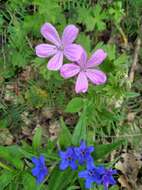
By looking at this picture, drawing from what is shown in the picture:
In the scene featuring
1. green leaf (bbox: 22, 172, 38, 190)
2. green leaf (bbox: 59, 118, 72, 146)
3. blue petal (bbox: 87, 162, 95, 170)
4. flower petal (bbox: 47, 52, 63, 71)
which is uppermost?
flower petal (bbox: 47, 52, 63, 71)

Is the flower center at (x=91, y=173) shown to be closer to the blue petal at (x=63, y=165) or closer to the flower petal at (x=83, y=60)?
the blue petal at (x=63, y=165)

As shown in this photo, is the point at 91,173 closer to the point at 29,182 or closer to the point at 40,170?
the point at 40,170

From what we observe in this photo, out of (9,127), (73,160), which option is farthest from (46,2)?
(73,160)

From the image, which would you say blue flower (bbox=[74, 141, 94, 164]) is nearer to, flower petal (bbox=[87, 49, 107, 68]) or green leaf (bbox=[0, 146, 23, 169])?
green leaf (bbox=[0, 146, 23, 169])

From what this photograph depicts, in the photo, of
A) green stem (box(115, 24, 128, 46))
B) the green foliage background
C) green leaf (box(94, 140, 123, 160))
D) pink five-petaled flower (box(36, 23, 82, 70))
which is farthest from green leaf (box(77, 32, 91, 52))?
green leaf (box(94, 140, 123, 160))

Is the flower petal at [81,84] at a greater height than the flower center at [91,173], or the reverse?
the flower petal at [81,84]

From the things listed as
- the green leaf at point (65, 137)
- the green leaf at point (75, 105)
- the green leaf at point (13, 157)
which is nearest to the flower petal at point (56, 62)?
the green leaf at point (75, 105)
